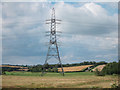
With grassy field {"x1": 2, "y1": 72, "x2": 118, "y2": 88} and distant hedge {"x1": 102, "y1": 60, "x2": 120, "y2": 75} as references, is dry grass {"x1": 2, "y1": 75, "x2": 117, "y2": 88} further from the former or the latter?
distant hedge {"x1": 102, "y1": 60, "x2": 120, "y2": 75}

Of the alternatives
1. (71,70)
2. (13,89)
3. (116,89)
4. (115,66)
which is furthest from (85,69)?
(13,89)

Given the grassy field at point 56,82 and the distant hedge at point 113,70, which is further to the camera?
the distant hedge at point 113,70

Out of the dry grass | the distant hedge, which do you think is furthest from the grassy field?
the distant hedge

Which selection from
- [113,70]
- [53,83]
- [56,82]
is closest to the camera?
[53,83]

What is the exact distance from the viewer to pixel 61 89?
24469mm

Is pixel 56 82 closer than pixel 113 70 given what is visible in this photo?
Yes

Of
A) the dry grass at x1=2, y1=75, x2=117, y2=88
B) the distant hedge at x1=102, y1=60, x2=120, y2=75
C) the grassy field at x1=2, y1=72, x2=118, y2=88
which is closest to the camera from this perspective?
the dry grass at x1=2, y1=75, x2=117, y2=88

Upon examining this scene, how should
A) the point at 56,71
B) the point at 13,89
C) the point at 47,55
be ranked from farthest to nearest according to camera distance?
the point at 56,71
the point at 47,55
the point at 13,89

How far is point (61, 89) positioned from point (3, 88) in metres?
7.22

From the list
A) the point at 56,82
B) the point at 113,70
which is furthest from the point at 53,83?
the point at 113,70

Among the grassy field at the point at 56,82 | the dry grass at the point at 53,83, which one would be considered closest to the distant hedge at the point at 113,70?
the grassy field at the point at 56,82

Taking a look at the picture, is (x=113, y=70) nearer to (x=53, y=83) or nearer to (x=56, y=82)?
(x=56, y=82)

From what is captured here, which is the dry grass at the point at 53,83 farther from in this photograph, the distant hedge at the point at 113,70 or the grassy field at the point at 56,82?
the distant hedge at the point at 113,70

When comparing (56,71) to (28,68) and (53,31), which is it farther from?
(53,31)
